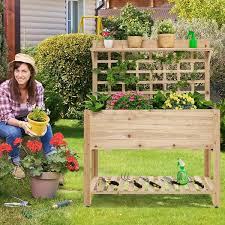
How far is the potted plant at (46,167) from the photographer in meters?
7.05

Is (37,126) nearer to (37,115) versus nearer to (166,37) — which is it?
(37,115)

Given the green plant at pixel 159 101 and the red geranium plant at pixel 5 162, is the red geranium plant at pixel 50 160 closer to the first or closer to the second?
the red geranium plant at pixel 5 162

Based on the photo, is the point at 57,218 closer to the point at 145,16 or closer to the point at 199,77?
the point at 199,77

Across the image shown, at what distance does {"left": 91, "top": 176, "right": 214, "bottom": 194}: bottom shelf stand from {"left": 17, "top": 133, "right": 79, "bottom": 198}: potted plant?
344mm

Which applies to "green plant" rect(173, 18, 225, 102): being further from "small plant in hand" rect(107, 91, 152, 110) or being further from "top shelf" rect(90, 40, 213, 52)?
"small plant in hand" rect(107, 91, 152, 110)

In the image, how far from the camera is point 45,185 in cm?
707

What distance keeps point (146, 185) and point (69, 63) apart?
6.77m

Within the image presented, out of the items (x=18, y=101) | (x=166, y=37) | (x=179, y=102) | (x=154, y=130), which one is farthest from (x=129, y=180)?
(x=166, y=37)

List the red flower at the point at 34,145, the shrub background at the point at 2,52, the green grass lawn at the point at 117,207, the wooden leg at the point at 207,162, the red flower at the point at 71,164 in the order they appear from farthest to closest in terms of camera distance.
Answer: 1. the shrub background at the point at 2,52
2. the wooden leg at the point at 207,162
3. the red flower at the point at 71,164
4. the red flower at the point at 34,145
5. the green grass lawn at the point at 117,207

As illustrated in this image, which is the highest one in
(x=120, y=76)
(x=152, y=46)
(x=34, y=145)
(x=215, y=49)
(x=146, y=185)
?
(x=215, y=49)

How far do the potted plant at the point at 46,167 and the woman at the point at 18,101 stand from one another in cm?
26

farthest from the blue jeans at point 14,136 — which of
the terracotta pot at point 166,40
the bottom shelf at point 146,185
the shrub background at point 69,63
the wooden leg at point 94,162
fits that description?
the shrub background at point 69,63

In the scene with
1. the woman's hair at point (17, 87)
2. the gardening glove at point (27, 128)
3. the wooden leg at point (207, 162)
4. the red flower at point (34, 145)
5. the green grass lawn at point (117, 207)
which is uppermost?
the woman's hair at point (17, 87)

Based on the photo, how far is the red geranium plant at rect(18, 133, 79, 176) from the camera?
7.02 m
